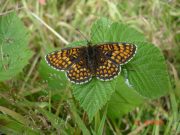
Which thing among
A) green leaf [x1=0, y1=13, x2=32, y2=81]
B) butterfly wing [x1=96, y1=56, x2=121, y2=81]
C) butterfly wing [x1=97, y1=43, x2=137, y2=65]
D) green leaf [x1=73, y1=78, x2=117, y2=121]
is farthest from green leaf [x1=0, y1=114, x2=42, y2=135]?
butterfly wing [x1=97, y1=43, x2=137, y2=65]

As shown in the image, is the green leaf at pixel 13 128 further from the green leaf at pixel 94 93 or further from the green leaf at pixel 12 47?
the green leaf at pixel 94 93

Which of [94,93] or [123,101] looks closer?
[94,93]

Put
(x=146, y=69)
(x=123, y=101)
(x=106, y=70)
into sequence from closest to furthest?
(x=106, y=70), (x=146, y=69), (x=123, y=101)

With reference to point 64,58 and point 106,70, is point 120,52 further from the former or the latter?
point 64,58

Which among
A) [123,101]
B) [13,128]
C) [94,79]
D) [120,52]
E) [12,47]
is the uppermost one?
[12,47]

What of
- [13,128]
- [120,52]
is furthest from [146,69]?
[13,128]

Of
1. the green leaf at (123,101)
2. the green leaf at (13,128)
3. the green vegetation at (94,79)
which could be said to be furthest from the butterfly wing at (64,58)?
the green leaf at (123,101)

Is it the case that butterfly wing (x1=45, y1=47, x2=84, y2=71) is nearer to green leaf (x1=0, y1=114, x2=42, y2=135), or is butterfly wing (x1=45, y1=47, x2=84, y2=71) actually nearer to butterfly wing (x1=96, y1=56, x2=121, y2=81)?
butterfly wing (x1=96, y1=56, x2=121, y2=81)
